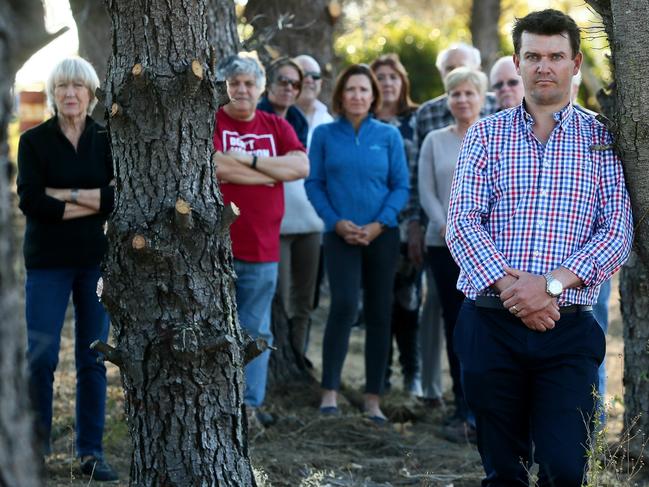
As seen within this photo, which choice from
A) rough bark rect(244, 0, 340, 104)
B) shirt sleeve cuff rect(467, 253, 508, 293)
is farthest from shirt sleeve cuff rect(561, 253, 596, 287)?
rough bark rect(244, 0, 340, 104)

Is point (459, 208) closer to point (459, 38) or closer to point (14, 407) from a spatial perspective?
point (14, 407)

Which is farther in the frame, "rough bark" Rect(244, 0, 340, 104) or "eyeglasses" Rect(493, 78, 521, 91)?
"rough bark" Rect(244, 0, 340, 104)

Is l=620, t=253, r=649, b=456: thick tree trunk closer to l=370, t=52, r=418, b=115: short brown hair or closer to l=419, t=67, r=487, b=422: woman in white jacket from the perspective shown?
l=419, t=67, r=487, b=422: woman in white jacket

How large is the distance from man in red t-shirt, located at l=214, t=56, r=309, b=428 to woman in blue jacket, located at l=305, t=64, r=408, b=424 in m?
0.51

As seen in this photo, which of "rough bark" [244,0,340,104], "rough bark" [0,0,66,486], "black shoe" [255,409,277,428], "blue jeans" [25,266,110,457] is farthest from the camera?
"rough bark" [244,0,340,104]

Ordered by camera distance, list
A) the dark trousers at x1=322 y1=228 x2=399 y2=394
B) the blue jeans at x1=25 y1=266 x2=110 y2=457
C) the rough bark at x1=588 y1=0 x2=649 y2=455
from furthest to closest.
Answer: the dark trousers at x1=322 y1=228 x2=399 y2=394, the blue jeans at x1=25 y1=266 x2=110 y2=457, the rough bark at x1=588 y1=0 x2=649 y2=455

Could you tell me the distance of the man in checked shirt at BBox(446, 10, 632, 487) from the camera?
404cm

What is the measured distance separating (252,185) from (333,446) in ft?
5.44

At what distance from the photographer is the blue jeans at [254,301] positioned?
653cm

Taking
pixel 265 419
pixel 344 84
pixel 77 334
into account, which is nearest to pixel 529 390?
pixel 77 334

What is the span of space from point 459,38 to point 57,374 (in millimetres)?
19891

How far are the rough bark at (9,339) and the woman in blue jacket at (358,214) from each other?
15.3ft

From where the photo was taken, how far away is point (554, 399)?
404 centimetres

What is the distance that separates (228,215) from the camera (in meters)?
4.27
